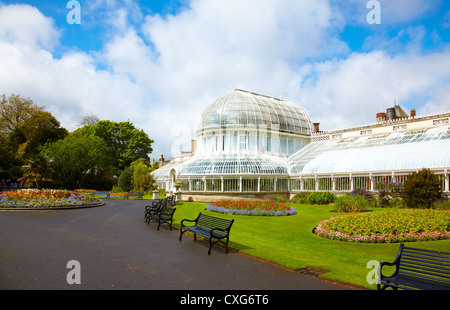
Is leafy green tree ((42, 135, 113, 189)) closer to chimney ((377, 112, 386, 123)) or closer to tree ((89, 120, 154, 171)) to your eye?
tree ((89, 120, 154, 171))

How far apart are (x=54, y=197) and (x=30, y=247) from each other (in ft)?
53.4

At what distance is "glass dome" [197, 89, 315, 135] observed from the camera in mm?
35188

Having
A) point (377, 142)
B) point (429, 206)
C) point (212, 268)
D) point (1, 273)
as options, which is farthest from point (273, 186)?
point (1, 273)

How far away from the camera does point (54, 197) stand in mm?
24078

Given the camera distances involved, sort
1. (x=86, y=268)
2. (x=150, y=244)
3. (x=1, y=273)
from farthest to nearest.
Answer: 1. (x=150, y=244)
2. (x=86, y=268)
3. (x=1, y=273)

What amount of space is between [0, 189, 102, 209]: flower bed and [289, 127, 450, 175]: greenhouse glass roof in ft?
66.2

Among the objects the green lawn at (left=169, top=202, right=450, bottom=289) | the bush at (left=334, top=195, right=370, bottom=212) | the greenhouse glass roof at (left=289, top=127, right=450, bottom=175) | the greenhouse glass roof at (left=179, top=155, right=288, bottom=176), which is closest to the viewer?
the green lawn at (left=169, top=202, right=450, bottom=289)

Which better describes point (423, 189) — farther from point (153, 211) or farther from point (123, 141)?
point (123, 141)

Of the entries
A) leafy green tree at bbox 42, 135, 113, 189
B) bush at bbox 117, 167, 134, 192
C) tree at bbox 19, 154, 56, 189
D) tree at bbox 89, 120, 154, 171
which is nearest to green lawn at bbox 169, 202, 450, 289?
tree at bbox 19, 154, 56, 189

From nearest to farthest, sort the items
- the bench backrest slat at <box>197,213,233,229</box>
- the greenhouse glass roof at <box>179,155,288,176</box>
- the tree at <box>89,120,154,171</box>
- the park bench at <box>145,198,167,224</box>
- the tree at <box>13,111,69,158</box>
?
the bench backrest slat at <box>197,213,233,229</box> < the park bench at <box>145,198,167,224</box> < the greenhouse glass roof at <box>179,155,288,176</box> < the tree at <box>13,111,69,158</box> < the tree at <box>89,120,154,171</box>

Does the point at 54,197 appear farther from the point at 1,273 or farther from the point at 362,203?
the point at 362,203

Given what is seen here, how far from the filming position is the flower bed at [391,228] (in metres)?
11.1

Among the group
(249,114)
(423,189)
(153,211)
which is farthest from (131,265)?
(249,114)

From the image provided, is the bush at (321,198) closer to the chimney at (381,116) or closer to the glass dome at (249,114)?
the glass dome at (249,114)
